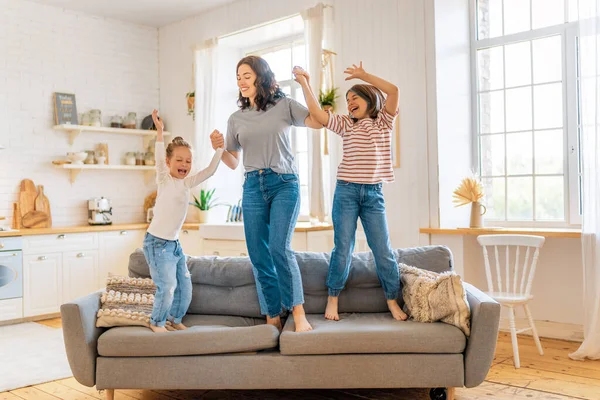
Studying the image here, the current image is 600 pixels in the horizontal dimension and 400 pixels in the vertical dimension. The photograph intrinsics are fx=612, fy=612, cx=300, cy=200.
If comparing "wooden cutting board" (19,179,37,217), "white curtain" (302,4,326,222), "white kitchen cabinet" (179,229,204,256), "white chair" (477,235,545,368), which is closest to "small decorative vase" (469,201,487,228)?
"white chair" (477,235,545,368)

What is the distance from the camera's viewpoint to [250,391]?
329 cm

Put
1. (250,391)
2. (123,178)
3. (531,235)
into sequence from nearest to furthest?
(250,391) < (531,235) < (123,178)

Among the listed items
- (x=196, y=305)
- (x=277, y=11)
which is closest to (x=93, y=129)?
(x=277, y=11)

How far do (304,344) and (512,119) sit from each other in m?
2.84

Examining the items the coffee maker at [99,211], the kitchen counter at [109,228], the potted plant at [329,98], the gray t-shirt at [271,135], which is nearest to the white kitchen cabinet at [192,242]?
the kitchen counter at [109,228]

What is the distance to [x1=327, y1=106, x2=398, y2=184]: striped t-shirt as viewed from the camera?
10.3ft

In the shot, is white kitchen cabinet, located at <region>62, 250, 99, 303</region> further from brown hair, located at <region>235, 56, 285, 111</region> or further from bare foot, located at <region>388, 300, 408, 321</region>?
bare foot, located at <region>388, 300, 408, 321</region>

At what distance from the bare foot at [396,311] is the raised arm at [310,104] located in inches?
39.0

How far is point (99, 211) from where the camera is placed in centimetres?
634

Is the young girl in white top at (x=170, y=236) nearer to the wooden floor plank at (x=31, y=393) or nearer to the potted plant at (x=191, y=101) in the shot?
the wooden floor plank at (x=31, y=393)

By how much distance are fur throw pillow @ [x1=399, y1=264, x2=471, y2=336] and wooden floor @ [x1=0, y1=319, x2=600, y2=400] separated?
502 mm

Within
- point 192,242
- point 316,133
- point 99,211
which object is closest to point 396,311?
point 316,133

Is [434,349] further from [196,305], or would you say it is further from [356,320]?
[196,305]

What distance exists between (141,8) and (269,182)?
4.09 metres
